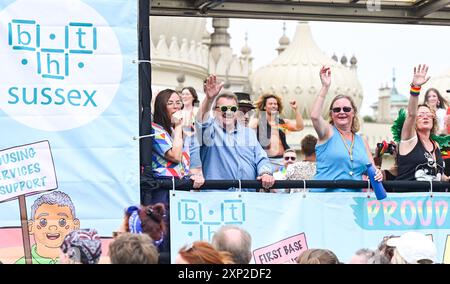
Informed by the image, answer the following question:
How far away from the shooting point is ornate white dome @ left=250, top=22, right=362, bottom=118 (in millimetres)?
52156

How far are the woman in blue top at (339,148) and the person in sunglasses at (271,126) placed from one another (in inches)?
64.8

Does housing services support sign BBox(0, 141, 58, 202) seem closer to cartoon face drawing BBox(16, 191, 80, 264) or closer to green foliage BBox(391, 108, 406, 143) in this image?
cartoon face drawing BBox(16, 191, 80, 264)

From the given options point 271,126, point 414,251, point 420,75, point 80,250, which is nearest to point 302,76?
point 271,126

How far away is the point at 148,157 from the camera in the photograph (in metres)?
7.14

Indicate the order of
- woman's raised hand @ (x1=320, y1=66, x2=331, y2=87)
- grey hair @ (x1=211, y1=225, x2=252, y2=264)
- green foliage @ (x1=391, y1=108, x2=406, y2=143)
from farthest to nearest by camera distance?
green foliage @ (x1=391, y1=108, x2=406, y2=143) < woman's raised hand @ (x1=320, y1=66, x2=331, y2=87) < grey hair @ (x1=211, y1=225, x2=252, y2=264)

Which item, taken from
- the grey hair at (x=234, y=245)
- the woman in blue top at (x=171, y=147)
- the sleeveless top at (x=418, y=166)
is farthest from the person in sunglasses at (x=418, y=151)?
the grey hair at (x=234, y=245)

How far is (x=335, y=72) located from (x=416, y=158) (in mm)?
44426

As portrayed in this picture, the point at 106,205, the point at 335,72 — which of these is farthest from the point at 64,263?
the point at 335,72

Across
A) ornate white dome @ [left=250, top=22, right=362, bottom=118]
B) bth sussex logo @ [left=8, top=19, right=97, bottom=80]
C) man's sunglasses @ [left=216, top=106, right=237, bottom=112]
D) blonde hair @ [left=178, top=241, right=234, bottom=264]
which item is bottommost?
blonde hair @ [left=178, top=241, right=234, bottom=264]

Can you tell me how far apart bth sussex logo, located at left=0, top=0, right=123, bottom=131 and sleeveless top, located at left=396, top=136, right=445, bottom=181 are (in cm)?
232

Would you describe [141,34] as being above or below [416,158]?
above

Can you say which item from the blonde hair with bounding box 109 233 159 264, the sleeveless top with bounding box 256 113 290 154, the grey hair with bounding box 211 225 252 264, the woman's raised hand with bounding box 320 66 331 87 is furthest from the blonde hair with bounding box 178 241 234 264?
the sleeveless top with bounding box 256 113 290 154

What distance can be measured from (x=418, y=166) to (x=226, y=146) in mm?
1418
